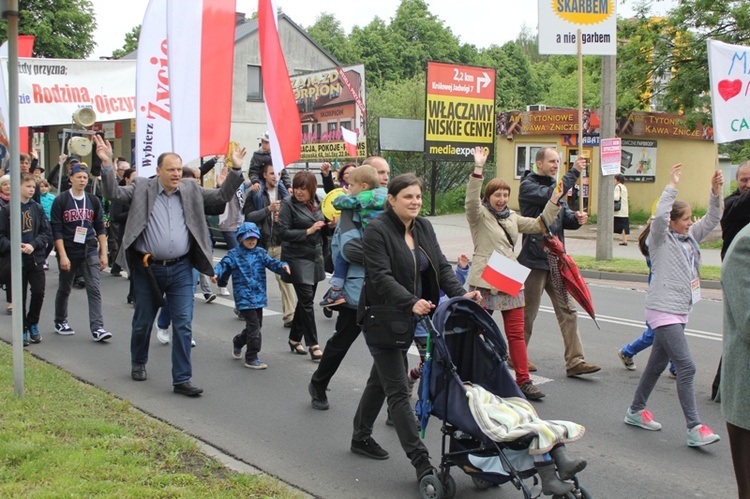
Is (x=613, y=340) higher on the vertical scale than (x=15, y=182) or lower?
lower

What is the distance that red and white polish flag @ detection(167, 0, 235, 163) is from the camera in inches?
300

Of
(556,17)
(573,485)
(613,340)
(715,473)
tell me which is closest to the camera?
(573,485)

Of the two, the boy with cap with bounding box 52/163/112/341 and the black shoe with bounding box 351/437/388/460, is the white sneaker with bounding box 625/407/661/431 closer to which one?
the black shoe with bounding box 351/437/388/460

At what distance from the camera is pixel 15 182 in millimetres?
5809

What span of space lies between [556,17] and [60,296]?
861cm

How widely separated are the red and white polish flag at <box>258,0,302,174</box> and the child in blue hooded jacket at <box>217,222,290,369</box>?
791 mm

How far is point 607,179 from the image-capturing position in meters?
15.9

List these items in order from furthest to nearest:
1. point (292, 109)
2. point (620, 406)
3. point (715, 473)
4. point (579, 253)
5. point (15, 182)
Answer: point (579, 253)
point (292, 109)
point (620, 406)
point (15, 182)
point (715, 473)

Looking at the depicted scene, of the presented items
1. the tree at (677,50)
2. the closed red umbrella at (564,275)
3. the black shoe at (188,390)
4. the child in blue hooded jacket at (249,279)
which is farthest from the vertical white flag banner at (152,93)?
the tree at (677,50)

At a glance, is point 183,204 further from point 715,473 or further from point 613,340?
point 613,340

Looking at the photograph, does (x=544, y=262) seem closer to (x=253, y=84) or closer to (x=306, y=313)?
(x=306, y=313)

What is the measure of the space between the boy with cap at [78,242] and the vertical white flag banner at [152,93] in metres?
1.37

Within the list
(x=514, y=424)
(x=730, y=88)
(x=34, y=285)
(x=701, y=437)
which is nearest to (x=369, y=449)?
(x=514, y=424)

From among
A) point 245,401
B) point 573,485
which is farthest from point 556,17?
point 573,485
